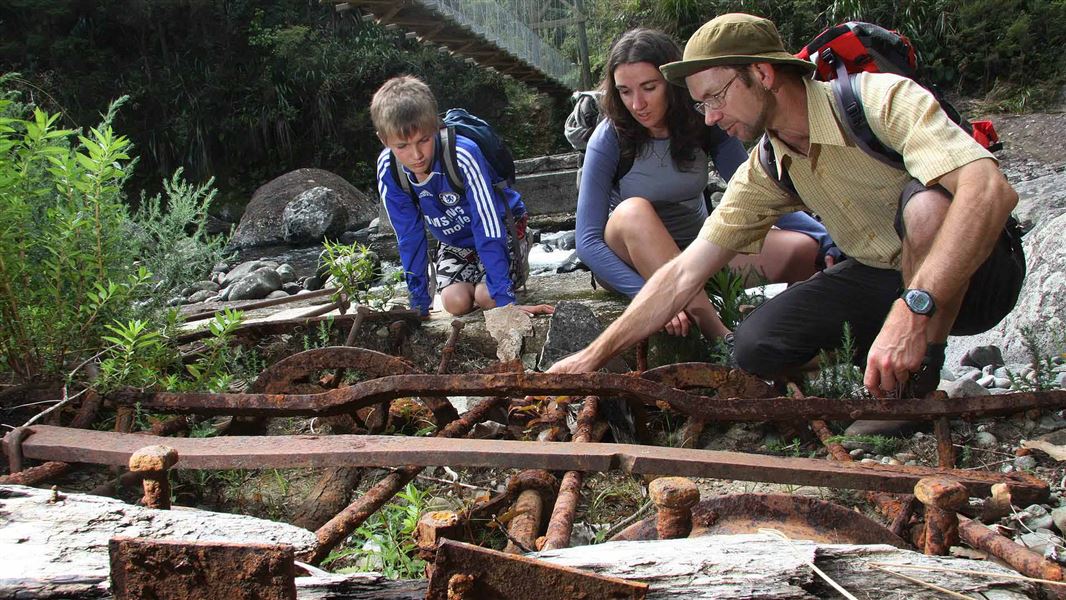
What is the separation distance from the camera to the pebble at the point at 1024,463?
2.72 m

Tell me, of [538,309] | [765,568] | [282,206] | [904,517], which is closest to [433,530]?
[765,568]

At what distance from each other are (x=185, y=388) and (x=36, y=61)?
2122 centimetres

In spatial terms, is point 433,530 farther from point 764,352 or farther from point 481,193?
point 481,193

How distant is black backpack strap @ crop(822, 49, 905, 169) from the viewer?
9.27 ft

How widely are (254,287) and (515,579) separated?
7.49 m

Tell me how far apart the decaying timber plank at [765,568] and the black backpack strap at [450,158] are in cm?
335

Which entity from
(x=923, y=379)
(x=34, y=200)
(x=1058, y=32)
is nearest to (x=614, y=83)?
(x=923, y=379)

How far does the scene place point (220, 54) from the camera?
22469 millimetres

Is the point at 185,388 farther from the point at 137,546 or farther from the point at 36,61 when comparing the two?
the point at 36,61

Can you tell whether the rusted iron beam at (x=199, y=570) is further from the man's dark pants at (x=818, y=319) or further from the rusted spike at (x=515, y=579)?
the man's dark pants at (x=818, y=319)

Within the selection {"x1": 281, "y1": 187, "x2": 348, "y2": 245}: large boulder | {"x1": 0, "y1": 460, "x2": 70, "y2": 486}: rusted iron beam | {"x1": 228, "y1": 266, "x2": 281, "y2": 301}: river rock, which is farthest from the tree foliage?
{"x1": 0, "y1": 460, "x2": 70, "y2": 486}: rusted iron beam

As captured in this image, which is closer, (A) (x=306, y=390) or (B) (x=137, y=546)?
(B) (x=137, y=546)

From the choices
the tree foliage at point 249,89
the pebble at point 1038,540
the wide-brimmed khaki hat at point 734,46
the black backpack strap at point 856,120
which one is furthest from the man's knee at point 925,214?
the tree foliage at point 249,89

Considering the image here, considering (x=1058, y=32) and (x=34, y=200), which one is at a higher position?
(x=1058, y=32)
